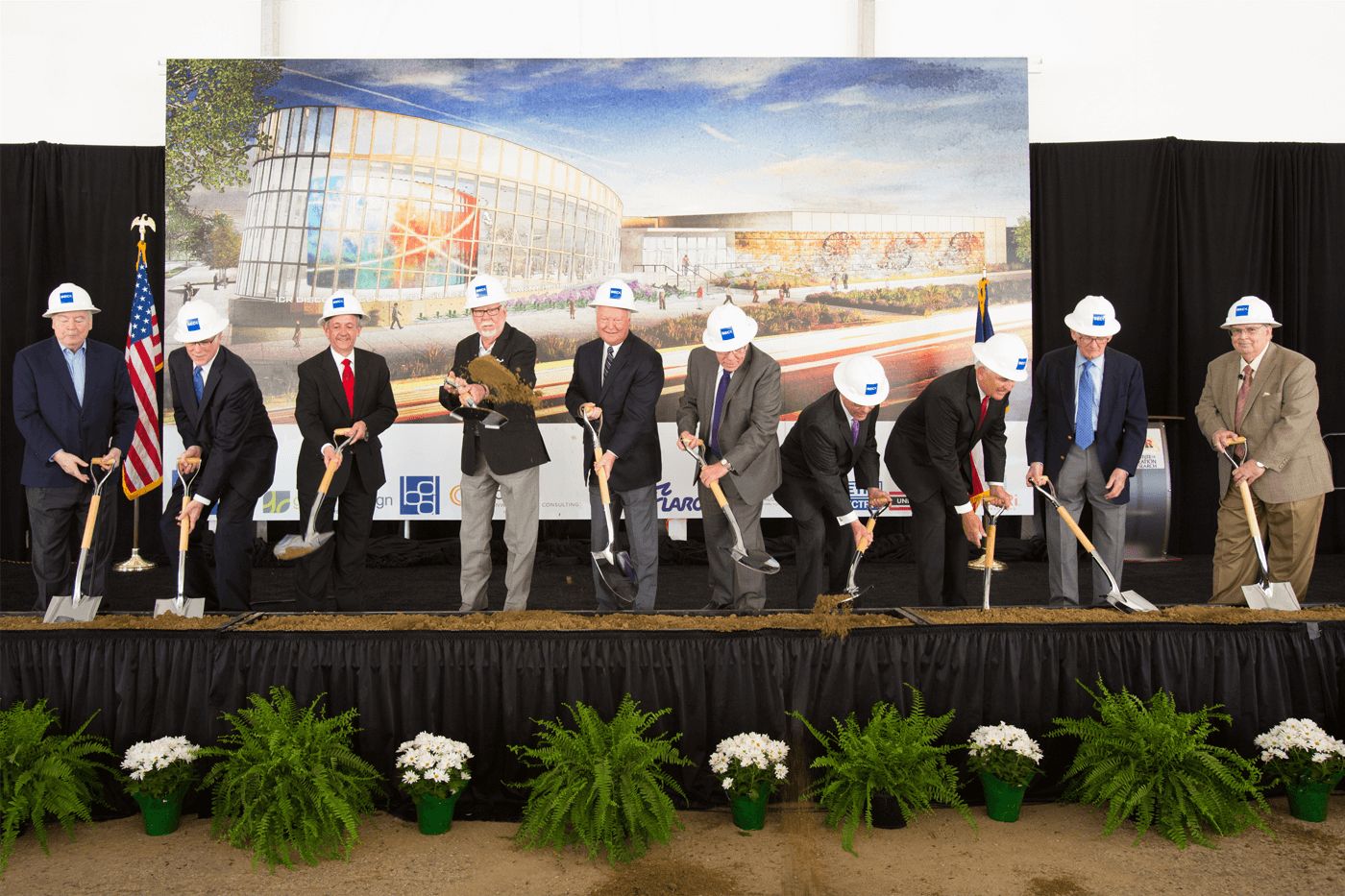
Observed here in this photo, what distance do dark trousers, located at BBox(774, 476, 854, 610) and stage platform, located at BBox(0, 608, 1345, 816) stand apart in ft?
4.16

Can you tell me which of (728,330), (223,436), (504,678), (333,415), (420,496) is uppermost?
(728,330)

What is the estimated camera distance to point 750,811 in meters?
2.70

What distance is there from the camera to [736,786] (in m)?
2.69

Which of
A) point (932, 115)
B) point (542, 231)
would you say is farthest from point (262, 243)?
point (932, 115)

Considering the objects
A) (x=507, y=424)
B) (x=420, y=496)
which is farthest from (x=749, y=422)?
(x=420, y=496)

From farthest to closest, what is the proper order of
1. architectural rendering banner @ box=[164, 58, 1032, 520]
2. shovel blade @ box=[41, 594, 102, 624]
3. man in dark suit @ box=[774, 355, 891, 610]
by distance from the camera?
architectural rendering banner @ box=[164, 58, 1032, 520], man in dark suit @ box=[774, 355, 891, 610], shovel blade @ box=[41, 594, 102, 624]

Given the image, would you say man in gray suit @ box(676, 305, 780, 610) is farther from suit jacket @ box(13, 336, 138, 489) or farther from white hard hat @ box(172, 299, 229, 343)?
suit jacket @ box(13, 336, 138, 489)

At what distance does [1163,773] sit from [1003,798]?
453 mm

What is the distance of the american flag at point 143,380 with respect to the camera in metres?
6.13

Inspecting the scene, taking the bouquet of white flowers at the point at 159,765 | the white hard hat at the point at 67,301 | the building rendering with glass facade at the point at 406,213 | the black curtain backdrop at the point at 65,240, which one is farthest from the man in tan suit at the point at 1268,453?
the black curtain backdrop at the point at 65,240

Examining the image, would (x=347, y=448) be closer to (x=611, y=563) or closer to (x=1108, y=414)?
(x=611, y=563)

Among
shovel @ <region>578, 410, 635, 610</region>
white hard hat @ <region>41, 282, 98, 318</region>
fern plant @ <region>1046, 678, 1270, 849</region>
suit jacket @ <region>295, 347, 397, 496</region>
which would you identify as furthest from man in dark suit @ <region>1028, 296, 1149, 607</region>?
white hard hat @ <region>41, 282, 98, 318</region>

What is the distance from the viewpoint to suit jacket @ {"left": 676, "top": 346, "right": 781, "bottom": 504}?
4.17 metres

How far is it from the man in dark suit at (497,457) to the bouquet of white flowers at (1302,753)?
115 inches
